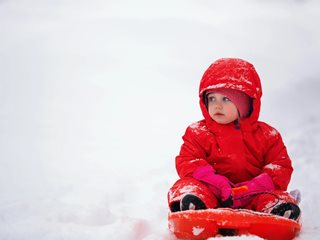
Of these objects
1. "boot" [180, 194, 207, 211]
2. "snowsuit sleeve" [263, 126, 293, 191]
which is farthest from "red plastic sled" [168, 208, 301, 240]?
"snowsuit sleeve" [263, 126, 293, 191]

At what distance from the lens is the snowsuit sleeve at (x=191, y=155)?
8.55 feet

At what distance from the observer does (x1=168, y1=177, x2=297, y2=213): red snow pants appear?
94.4 inches

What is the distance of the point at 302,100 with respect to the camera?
17.1 ft

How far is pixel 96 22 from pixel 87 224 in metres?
4.74

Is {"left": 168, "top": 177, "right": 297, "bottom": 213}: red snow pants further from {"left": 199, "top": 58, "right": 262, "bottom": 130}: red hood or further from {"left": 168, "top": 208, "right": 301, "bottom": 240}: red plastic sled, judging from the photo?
{"left": 199, "top": 58, "right": 262, "bottom": 130}: red hood

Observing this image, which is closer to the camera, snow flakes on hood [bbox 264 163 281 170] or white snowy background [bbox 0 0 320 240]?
snow flakes on hood [bbox 264 163 281 170]

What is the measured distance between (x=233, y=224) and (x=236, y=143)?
0.78m

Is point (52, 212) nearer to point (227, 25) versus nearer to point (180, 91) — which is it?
point (180, 91)

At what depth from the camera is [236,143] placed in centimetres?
273

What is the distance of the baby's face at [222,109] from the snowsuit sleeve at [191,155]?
0.16m

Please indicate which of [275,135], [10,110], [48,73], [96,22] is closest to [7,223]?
[275,135]

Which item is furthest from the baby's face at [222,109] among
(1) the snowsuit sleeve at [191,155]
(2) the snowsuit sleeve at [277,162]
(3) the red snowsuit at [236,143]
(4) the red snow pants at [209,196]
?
(4) the red snow pants at [209,196]

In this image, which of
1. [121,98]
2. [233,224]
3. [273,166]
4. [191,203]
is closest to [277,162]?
[273,166]

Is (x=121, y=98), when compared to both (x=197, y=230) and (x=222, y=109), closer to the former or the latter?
(x=222, y=109)
